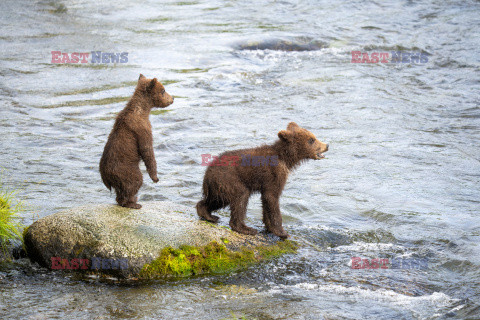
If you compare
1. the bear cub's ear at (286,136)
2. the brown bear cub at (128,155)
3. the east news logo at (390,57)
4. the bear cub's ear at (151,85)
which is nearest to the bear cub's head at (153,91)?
the bear cub's ear at (151,85)

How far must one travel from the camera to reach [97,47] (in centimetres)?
2009

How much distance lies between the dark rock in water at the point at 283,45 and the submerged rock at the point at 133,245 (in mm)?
13344

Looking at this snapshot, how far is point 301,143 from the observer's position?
8.12 m

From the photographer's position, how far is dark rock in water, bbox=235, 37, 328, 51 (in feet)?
66.2

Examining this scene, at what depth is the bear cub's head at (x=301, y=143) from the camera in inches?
317

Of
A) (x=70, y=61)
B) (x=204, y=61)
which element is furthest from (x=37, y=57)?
(x=204, y=61)

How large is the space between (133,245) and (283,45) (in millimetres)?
14502

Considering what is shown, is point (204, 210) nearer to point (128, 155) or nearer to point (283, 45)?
point (128, 155)

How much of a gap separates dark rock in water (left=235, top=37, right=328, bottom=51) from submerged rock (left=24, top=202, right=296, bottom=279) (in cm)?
1334

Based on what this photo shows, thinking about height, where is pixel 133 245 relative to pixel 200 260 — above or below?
above

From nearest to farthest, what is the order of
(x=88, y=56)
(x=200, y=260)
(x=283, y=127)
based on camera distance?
(x=200, y=260) < (x=283, y=127) < (x=88, y=56)

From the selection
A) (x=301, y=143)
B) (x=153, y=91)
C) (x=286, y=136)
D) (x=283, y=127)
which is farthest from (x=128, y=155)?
(x=283, y=127)

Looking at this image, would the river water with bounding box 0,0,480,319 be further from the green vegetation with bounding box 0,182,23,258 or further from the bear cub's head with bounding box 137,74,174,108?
the bear cub's head with bounding box 137,74,174,108

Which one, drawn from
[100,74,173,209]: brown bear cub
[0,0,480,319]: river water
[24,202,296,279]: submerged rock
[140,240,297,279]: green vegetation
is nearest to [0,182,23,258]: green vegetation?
[24,202,296,279]: submerged rock
